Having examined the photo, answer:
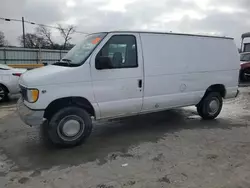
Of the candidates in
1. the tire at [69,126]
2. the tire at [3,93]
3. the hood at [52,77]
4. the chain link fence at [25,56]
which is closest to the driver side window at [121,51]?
the hood at [52,77]

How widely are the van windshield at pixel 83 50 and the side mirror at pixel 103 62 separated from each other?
0.74 feet

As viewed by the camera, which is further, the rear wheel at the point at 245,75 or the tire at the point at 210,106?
the rear wheel at the point at 245,75

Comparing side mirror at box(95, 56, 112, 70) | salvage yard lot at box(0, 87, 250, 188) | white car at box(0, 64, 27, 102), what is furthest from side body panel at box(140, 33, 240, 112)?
white car at box(0, 64, 27, 102)

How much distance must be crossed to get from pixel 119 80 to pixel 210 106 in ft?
9.22

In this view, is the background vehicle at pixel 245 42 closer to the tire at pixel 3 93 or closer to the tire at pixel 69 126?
the tire at pixel 3 93

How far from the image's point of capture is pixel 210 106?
6.46 meters

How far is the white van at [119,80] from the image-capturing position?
4.39 metres

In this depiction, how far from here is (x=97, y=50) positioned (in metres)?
4.66

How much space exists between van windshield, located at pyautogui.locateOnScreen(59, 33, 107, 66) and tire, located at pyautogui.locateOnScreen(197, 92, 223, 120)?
3108 mm

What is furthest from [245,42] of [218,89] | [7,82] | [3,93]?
[3,93]

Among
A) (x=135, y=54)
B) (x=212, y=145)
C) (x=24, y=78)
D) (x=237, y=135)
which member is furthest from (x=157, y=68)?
(x=24, y=78)

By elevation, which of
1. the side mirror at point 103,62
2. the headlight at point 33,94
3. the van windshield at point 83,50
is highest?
the van windshield at point 83,50

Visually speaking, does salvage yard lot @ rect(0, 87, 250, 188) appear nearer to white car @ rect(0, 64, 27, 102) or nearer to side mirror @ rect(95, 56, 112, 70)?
side mirror @ rect(95, 56, 112, 70)

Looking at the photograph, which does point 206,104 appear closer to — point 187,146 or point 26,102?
point 187,146
